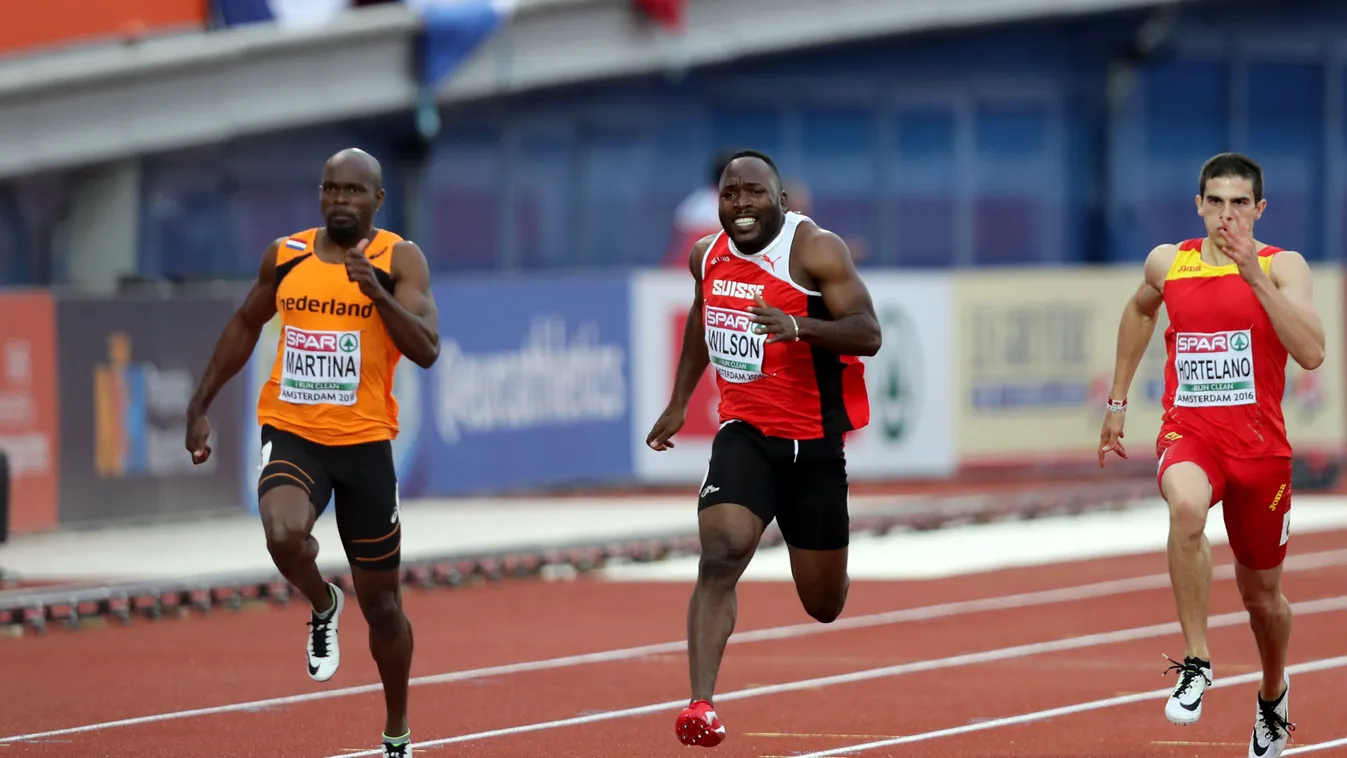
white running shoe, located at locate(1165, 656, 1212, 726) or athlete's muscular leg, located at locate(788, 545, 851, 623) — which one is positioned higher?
athlete's muscular leg, located at locate(788, 545, 851, 623)

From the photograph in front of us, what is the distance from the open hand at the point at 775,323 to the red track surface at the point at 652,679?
188 cm

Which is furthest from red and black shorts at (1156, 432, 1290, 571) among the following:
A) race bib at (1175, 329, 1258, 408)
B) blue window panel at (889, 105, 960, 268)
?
blue window panel at (889, 105, 960, 268)

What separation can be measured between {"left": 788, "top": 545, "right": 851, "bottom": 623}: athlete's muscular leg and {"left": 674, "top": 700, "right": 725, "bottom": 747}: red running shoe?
1125mm

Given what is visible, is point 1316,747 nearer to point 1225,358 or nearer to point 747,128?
point 1225,358

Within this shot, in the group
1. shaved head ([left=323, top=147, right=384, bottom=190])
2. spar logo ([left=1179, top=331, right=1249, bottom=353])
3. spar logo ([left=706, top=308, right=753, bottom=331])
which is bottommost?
spar logo ([left=1179, top=331, right=1249, bottom=353])

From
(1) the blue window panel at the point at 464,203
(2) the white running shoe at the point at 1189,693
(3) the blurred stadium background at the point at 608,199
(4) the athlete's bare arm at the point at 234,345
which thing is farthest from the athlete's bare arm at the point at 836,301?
(1) the blue window panel at the point at 464,203

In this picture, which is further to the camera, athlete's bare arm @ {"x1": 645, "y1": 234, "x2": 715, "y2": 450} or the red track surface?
the red track surface

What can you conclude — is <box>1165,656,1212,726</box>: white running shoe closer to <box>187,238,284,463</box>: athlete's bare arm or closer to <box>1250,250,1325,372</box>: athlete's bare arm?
<box>1250,250,1325,372</box>: athlete's bare arm

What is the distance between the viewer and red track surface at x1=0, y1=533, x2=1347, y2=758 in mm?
10070

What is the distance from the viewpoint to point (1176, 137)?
35.9 m

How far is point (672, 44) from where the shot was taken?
30391 millimetres

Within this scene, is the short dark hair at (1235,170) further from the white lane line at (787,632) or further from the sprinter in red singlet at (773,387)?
the white lane line at (787,632)

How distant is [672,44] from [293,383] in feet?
71.3

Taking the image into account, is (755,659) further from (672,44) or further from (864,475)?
(672,44)
